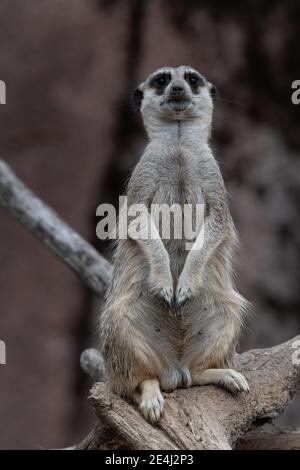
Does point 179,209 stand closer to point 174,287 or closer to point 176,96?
point 174,287

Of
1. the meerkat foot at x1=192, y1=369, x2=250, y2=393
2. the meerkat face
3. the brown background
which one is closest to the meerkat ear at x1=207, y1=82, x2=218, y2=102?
the meerkat face

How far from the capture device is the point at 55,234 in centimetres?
523

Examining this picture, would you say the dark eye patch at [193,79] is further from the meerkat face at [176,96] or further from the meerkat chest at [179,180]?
the meerkat chest at [179,180]

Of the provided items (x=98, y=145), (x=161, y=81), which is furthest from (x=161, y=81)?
(x=98, y=145)

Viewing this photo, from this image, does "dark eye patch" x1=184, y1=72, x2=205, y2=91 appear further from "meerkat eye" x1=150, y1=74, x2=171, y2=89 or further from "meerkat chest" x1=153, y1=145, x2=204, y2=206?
"meerkat chest" x1=153, y1=145, x2=204, y2=206

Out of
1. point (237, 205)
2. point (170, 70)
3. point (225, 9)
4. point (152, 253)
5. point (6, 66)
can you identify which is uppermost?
point (225, 9)

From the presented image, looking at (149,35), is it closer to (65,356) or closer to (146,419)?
(65,356)

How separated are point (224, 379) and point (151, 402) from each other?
42 cm

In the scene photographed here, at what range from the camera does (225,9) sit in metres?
7.14

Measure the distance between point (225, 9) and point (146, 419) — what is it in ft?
15.7

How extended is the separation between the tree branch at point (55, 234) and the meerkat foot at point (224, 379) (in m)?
1.54

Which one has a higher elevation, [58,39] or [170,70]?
[58,39]

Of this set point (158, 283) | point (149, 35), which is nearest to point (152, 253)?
point (158, 283)

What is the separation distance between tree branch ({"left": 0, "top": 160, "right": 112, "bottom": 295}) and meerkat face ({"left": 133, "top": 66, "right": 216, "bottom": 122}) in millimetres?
1280
